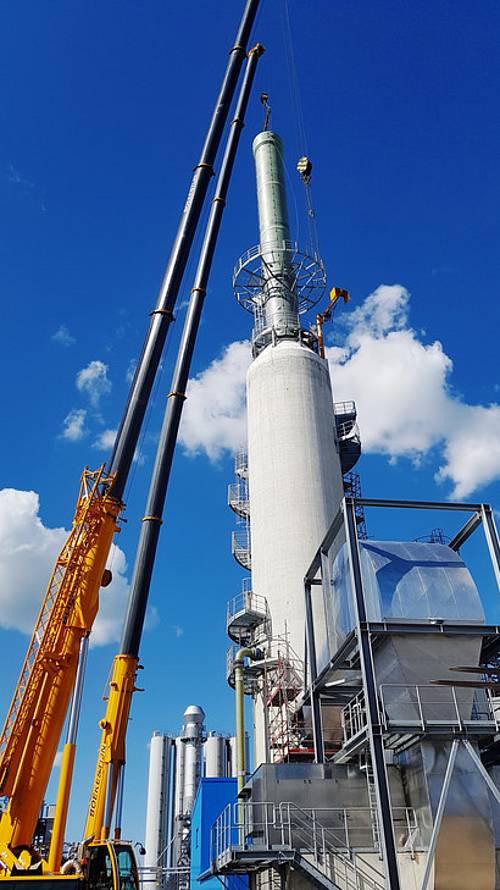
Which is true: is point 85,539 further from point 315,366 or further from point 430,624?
point 315,366

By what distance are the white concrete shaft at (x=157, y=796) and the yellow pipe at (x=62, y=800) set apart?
1410 inches

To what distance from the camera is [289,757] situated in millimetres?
25438

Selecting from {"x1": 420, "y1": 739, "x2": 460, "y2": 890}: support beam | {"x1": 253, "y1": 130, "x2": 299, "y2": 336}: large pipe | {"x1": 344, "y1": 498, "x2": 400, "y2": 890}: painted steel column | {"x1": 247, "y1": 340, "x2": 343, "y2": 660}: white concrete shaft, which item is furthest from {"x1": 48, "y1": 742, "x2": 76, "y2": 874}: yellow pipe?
{"x1": 253, "y1": 130, "x2": 299, "y2": 336}: large pipe

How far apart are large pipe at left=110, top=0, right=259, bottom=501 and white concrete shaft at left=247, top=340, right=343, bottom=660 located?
13.2 metres

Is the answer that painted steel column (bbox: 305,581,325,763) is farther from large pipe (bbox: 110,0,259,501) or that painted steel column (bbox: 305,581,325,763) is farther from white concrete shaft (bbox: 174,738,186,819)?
white concrete shaft (bbox: 174,738,186,819)

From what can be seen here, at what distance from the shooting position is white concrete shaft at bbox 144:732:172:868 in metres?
44.8

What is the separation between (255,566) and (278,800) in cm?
1417

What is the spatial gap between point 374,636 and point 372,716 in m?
2.46

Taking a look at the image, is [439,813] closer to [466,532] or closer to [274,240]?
[466,532]

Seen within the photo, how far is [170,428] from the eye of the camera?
62.3 ft

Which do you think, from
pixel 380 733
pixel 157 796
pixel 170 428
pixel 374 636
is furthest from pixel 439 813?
pixel 157 796

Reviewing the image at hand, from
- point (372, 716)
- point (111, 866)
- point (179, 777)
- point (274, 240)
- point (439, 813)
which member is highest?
point (274, 240)

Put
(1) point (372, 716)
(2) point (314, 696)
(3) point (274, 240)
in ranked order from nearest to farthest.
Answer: (1) point (372, 716), (2) point (314, 696), (3) point (274, 240)

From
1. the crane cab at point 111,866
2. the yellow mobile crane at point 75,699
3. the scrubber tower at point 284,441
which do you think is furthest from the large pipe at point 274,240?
the crane cab at point 111,866
